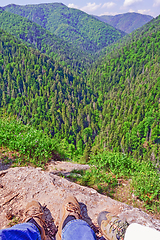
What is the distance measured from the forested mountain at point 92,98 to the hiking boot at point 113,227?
73.5 metres

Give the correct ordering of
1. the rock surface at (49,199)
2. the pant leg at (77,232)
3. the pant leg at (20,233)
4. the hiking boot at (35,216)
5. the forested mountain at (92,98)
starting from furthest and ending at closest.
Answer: the forested mountain at (92,98) → the rock surface at (49,199) → the hiking boot at (35,216) → the pant leg at (77,232) → the pant leg at (20,233)

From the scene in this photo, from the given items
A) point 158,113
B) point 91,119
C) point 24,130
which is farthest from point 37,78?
point 24,130

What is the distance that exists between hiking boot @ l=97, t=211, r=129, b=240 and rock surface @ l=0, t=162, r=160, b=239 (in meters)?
0.33

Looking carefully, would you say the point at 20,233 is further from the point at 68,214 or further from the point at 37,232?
the point at 68,214

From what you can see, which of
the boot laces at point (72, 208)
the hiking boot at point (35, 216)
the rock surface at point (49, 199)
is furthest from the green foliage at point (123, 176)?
the hiking boot at point (35, 216)

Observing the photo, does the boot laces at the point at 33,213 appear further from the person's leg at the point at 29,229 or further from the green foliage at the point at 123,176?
the green foliage at the point at 123,176

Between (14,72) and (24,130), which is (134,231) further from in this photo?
(14,72)

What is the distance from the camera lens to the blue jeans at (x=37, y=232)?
7.80 feet

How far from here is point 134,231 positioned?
2.88 m

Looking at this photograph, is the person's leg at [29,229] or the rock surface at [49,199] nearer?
the person's leg at [29,229]

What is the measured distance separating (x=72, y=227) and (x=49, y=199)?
147 centimetres

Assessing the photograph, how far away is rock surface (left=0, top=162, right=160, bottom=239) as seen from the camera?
371 cm

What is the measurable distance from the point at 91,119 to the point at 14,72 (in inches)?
2995

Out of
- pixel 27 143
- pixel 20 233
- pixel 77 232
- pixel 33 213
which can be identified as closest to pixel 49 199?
pixel 33 213
